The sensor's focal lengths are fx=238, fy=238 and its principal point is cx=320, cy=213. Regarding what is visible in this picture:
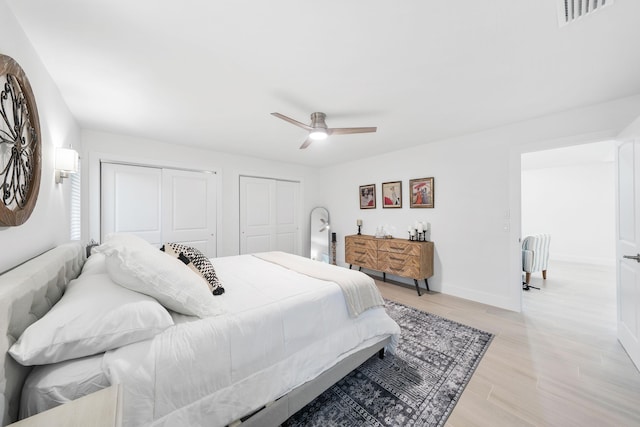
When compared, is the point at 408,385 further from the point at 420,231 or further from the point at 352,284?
the point at 420,231

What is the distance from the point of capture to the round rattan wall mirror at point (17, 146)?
1.13 metres

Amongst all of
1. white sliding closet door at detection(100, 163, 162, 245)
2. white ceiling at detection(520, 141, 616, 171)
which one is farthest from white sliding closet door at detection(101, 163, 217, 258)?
white ceiling at detection(520, 141, 616, 171)

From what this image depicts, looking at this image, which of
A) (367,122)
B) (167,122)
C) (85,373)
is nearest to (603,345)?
(367,122)

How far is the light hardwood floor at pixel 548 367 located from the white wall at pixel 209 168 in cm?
293

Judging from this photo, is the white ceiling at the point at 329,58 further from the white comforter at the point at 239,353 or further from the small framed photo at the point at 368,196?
the small framed photo at the point at 368,196

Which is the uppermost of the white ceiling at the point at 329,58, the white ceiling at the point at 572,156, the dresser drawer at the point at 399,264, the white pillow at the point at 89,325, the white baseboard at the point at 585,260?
the white ceiling at the point at 572,156

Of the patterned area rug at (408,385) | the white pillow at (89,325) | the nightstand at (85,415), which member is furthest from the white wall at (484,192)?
the nightstand at (85,415)

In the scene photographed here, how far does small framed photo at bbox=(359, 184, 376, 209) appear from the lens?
4.62 metres

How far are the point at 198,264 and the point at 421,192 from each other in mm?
3404

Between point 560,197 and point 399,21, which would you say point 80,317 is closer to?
point 399,21

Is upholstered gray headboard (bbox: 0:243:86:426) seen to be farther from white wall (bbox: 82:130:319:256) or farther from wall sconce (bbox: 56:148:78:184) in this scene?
white wall (bbox: 82:130:319:256)

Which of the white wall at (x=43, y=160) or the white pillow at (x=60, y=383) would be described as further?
the white wall at (x=43, y=160)

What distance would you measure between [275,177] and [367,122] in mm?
2546

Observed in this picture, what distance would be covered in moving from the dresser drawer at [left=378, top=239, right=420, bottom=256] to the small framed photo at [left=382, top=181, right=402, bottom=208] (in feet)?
2.42
